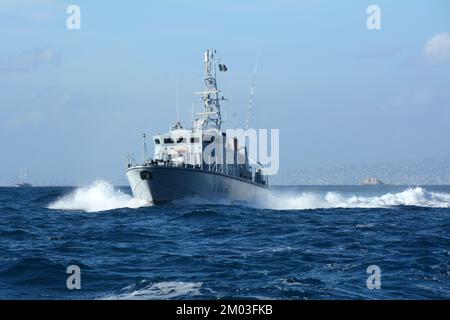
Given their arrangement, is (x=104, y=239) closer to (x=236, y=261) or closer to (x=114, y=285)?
(x=236, y=261)

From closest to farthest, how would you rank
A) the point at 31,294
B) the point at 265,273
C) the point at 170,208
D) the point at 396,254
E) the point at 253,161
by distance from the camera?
the point at 31,294 → the point at 265,273 → the point at 396,254 → the point at 170,208 → the point at 253,161

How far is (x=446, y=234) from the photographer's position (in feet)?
76.7

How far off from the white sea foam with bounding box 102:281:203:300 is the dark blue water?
20 millimetres

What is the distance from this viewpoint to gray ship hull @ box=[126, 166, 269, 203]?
36.5 metres

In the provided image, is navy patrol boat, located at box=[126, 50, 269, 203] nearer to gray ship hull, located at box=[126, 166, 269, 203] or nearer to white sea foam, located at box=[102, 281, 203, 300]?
gray ship hull, located at box=[126, 166, 269, 203]

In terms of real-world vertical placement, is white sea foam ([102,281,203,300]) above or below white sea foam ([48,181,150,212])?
above

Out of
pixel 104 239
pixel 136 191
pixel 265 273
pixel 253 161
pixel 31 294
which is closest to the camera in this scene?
pixel 31 294

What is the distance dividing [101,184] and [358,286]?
137 feet

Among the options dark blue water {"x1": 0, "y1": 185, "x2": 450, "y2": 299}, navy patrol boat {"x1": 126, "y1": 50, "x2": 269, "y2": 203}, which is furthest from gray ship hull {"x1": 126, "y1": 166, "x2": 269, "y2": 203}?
dark blue water {"x1": 0, "y1": 185, "x2": 450, "y2": 299}

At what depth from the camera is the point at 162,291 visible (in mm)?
11984

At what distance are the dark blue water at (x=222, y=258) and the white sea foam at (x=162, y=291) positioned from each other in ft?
0.07

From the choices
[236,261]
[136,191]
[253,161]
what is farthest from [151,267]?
[253,161]

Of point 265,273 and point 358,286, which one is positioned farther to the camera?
point 265,273
